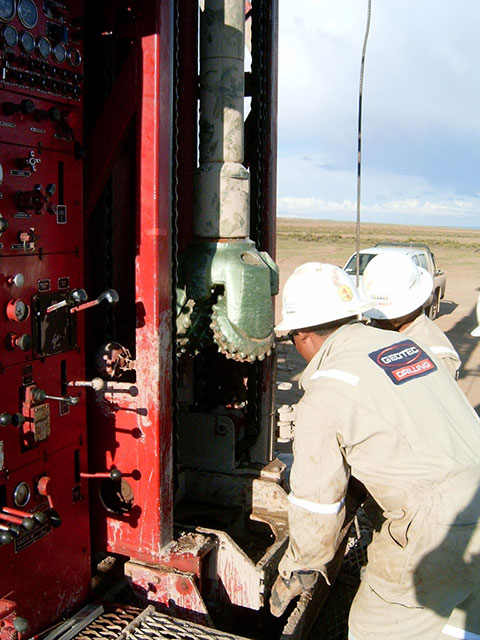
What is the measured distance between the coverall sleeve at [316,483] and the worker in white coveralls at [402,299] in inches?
65.0

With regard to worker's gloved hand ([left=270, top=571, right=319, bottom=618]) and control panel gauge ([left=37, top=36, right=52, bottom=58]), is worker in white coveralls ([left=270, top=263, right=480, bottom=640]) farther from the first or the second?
control panel gauge ([left=37, top=36, right=52, bottom=58])

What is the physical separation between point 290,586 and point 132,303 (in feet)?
6.14

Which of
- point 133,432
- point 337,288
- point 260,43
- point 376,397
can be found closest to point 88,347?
point 133,432

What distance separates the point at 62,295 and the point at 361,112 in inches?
103

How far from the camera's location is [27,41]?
9.66ft

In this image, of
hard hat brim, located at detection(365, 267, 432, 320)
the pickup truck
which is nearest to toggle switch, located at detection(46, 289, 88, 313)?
hard hat brim, located at detection(365, 267, 432, 320)

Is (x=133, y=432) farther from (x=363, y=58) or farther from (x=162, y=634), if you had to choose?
(x=363, y=58)

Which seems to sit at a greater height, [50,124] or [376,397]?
[50,124]

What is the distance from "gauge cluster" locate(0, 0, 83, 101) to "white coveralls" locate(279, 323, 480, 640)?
1755 millimetres

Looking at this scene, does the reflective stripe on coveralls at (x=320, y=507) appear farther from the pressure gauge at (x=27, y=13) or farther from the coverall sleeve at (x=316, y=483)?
the pressure gauge at (x=27, y=13)

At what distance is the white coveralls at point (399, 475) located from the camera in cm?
265

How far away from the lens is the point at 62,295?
3262 mm

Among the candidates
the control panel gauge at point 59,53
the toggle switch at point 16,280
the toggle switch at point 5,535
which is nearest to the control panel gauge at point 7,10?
the control panel gauge at point 59,53

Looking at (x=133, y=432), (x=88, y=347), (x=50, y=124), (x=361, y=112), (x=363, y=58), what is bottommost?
(x=133, y=432)
